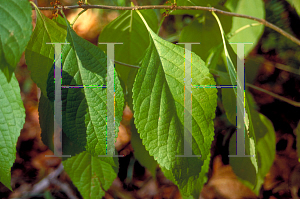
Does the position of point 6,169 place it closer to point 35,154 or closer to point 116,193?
point 116,193

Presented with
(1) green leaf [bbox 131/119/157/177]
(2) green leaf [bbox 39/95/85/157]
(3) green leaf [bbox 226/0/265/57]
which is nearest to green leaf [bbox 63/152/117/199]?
(2) green leaf [bbox 39/95/85/157]

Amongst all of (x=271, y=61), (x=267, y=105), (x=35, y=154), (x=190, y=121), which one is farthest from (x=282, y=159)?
(x=35, y=154)

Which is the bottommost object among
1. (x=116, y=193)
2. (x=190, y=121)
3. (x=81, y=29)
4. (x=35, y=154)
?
(x=116, y=193)

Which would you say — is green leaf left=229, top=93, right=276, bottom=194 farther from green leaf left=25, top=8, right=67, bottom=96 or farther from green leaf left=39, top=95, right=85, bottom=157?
green leaf left=25, top=8, right=67, bottom=96

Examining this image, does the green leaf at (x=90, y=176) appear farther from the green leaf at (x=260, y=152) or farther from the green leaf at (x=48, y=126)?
the green leaf at (x=260, y=152)

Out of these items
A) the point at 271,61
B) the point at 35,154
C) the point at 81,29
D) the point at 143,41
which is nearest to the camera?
the point at 143,41

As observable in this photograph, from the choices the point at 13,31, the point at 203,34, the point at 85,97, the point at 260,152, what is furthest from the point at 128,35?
the point at 260,152
